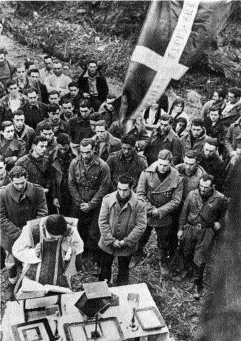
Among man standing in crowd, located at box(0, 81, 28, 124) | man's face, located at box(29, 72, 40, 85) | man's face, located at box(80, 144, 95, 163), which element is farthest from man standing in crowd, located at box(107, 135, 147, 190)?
man's face, located at box(29, 72, 40, 85)

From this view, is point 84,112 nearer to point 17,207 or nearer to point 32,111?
point 32,111

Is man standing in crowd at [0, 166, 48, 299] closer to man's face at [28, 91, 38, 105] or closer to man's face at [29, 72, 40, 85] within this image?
man's face at [28, 91, 38, 105]

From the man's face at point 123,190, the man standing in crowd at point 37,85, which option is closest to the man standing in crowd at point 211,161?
the man's face at point 123,190

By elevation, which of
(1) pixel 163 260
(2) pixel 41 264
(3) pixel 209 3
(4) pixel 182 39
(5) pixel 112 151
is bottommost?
(1) pixel 163 260

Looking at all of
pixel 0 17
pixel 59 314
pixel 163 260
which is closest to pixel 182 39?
pixel 163 260

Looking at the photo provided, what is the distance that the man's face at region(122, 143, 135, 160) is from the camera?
6.93m

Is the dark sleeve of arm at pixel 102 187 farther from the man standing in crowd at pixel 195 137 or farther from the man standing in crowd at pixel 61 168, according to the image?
the man standing in crowd at pixel 195 137

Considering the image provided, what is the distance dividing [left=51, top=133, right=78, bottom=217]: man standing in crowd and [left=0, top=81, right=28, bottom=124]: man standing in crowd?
59.0 inches

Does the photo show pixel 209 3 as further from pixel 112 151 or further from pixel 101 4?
pixel 101 4

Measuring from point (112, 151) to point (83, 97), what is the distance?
2.09m

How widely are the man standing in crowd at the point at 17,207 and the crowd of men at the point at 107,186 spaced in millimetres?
12

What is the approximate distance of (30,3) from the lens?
49.2 feet

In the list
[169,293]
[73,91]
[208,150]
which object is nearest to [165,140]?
[208,150]

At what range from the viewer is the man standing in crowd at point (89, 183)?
6754mm
